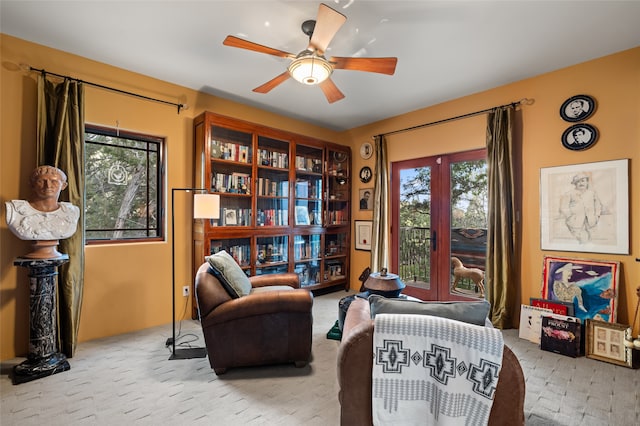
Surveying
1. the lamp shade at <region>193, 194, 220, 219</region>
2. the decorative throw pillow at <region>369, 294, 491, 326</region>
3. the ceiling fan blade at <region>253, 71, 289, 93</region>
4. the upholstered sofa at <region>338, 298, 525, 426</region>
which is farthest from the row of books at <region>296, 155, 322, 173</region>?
the upholstered sofa at <region>338, 298, 525, 426</region>

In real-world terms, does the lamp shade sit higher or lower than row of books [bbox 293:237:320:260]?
higher

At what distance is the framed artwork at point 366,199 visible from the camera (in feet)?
15.8

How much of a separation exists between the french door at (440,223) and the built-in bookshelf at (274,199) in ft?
3.26

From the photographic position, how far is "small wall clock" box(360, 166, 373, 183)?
4.86 m

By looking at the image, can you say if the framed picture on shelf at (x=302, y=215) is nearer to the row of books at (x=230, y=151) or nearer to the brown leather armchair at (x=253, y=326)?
the row of books at (x=230, y=151)

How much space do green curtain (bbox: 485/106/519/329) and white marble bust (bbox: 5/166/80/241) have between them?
4213 millimetres

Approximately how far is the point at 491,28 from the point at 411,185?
2.28 m

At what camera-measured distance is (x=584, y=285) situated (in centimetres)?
281

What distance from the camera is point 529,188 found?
10.6 ft

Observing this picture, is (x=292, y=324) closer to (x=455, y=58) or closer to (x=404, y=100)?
(x=455, y=58)

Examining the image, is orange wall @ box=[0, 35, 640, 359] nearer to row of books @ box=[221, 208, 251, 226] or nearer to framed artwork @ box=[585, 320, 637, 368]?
framed artwork @ box=[585, 320, 637, 368]

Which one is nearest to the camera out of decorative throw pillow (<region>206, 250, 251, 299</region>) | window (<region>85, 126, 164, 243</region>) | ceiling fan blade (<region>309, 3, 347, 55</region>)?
ceiling fan blade (<region>309, 3, 347, 55</region>)

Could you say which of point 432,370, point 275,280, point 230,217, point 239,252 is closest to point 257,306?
point 275,280

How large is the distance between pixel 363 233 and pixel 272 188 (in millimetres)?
1780
